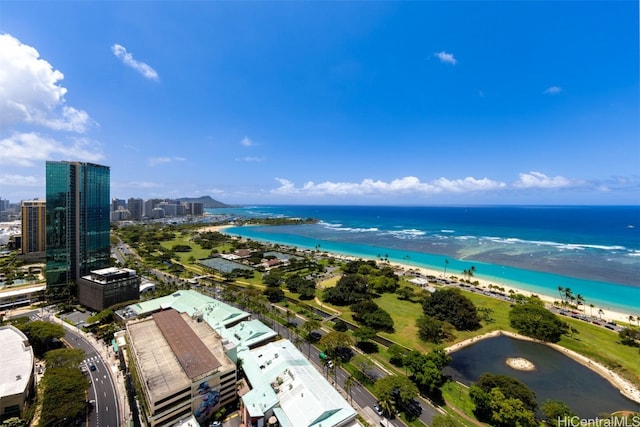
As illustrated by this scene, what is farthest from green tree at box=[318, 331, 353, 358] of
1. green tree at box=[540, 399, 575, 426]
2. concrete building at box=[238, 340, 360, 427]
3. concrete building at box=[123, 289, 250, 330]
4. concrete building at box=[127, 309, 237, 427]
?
green tree at box=[540, 399, 575, 426]

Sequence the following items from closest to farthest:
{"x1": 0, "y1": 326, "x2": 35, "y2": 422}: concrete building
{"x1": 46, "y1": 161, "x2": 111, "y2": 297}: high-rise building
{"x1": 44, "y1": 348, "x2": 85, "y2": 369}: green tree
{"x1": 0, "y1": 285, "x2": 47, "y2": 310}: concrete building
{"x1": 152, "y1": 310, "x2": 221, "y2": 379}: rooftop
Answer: {"x1": 0, "y1": 326, "x2": 35, "y2": 422}: concrete building, {"x1": 152, "y1": 310, "x2": 221, "y2": 379}: rooftop, {"x1": 44, "y1": 348, "x2": 85, "y2": 369}: green tree, {"x1": 0, "y1": 285, "x2": 47, "y2": 310}: concrete building, {"x1": 46, "y1": 161, "x2": 111, "y2": 297}: high-rise building

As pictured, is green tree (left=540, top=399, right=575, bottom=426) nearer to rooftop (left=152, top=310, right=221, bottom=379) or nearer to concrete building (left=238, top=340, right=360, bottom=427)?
concrete building (left=238, top=340, right=360, bottom=427)

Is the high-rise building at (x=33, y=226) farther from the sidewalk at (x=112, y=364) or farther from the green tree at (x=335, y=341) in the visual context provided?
the green tree at (x=335, y=341)

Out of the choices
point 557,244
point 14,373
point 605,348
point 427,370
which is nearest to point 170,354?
point 14,373

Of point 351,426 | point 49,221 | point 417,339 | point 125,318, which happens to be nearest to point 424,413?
point 351,426

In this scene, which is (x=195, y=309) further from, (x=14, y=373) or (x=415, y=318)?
(x=415, y=318)
